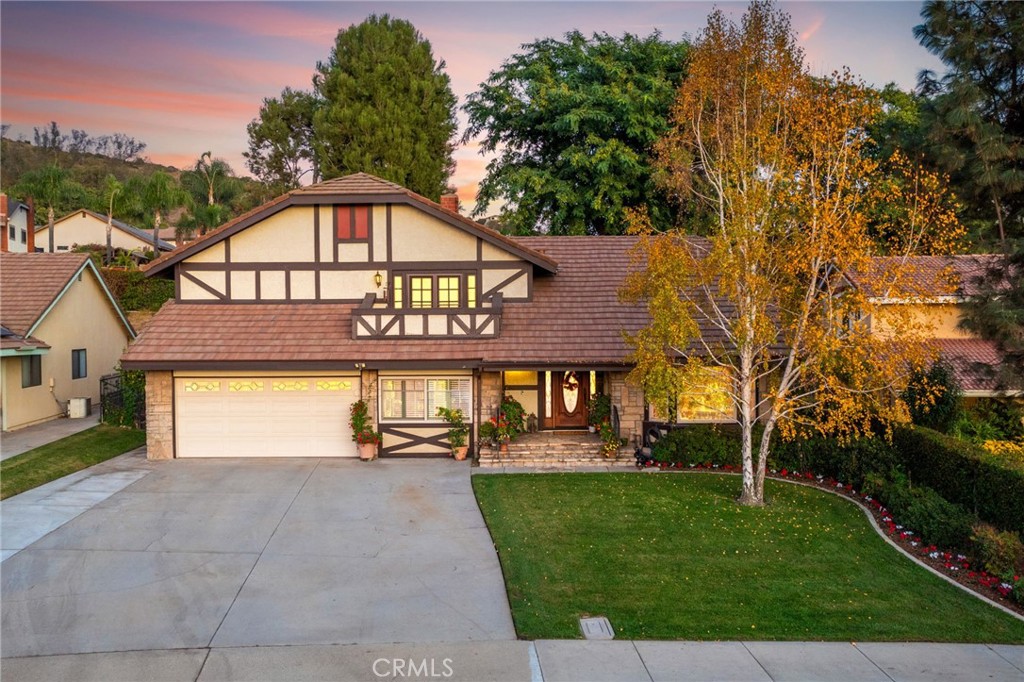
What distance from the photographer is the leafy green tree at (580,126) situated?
93.5 ft

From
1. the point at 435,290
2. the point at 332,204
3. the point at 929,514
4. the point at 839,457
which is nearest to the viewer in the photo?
the point at 929,514

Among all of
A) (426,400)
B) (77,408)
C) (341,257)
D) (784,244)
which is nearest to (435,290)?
(341,257)

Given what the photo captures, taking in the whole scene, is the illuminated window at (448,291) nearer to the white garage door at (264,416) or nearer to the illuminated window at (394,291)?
the illuminated window at (394,291)

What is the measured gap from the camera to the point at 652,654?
7766 mm

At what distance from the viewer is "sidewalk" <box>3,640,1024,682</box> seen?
7.29 meters

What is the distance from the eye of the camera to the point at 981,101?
13.4 m

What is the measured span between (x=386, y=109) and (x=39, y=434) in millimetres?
25519

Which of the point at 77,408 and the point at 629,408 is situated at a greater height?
the point at 629,408

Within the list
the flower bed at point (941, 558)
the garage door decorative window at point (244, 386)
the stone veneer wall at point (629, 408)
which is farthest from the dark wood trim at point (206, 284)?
the flower bed at point (941, 558)

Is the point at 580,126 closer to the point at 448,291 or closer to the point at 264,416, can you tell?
the point at 448,291

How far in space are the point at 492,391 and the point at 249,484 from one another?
644 cm

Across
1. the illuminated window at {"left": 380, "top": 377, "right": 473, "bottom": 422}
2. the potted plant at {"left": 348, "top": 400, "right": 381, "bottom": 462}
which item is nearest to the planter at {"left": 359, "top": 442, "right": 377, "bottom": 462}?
the potted plant at {"left": 348, "top": 400, "right": 381, "bottom": 462}

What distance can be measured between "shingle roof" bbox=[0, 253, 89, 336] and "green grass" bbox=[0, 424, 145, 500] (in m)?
4.26

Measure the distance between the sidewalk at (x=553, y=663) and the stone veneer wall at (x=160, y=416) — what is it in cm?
1054
